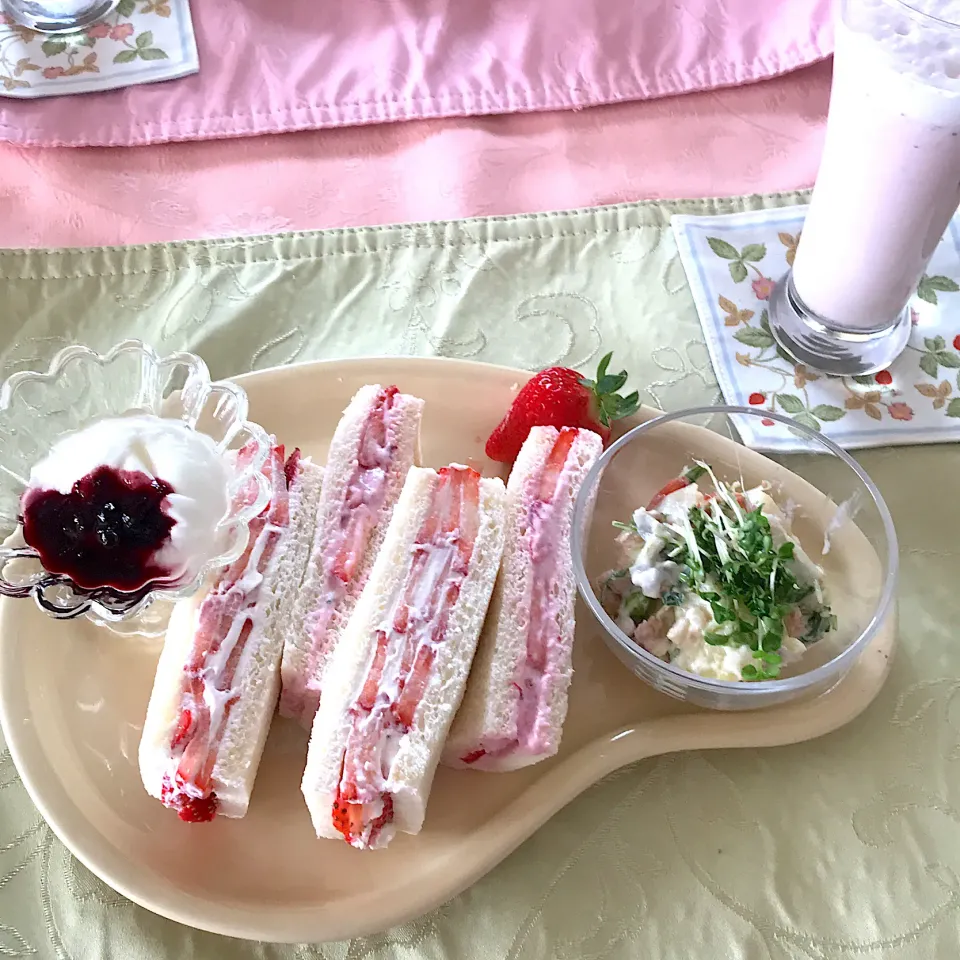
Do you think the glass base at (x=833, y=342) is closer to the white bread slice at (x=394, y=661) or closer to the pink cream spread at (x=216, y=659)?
the white bread slice at (x=394, y=661)

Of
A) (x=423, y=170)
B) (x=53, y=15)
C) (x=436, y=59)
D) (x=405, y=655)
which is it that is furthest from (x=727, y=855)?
(x=53, y=15)

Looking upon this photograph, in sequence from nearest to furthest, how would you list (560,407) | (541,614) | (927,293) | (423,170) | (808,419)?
(541,614), (560,407), (808,419), (927,293), (423,170)

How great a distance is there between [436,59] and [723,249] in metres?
0.65

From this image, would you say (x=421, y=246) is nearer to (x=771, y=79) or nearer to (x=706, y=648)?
(x=771, y=79)

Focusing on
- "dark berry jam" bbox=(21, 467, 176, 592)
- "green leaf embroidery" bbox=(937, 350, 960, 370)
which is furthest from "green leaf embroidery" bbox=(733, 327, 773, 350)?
"dark berry jam" bbox=(21, 467, 176, 592)

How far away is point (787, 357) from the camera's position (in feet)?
5.37

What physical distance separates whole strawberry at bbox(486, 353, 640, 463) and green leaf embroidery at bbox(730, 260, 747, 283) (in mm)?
403

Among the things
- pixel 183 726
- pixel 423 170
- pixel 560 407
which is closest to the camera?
pixel 183 726

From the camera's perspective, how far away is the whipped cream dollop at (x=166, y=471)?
1204 mm

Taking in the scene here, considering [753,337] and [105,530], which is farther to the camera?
[753,337]

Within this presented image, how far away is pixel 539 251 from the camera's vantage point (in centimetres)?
174

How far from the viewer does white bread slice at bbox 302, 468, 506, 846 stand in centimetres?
114

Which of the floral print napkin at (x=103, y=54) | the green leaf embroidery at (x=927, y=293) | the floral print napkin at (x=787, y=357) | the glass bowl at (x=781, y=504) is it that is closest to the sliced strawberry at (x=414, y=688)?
the glass bowl at (x=781, y=504)

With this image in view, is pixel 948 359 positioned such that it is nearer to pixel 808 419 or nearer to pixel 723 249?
pixel 808 419
